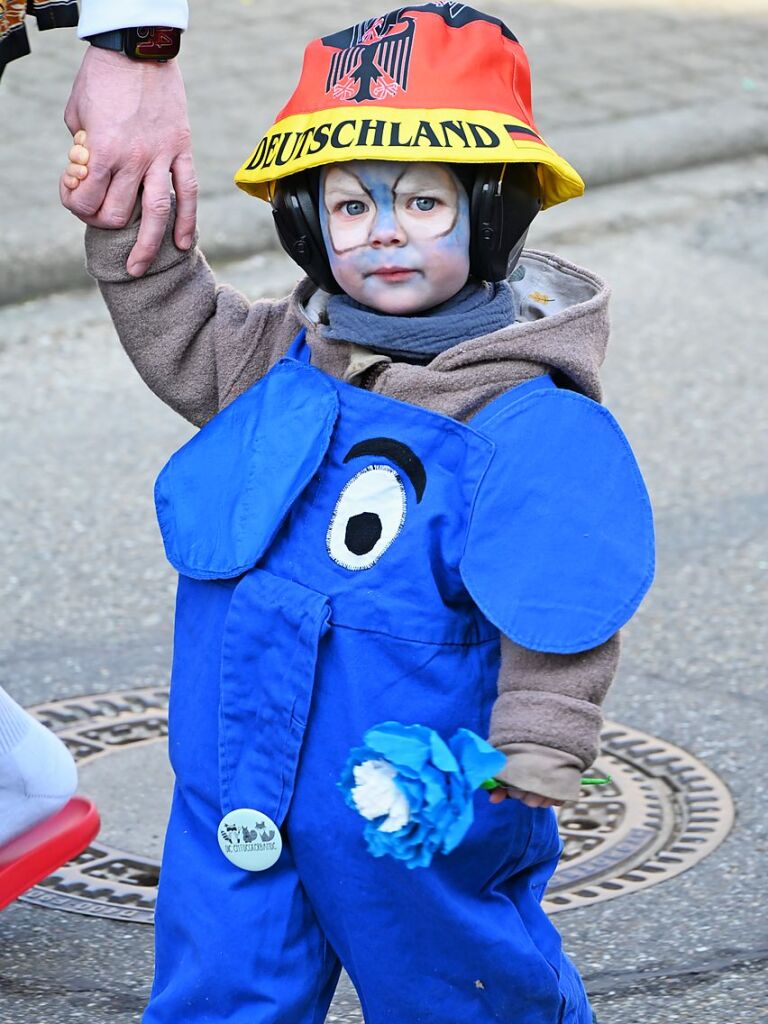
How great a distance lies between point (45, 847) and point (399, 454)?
1.13 metres

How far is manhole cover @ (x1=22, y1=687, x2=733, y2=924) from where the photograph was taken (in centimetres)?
325

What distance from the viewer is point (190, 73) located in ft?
27.1

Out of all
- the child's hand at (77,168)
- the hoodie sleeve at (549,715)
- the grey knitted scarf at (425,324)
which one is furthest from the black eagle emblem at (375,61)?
the hoodie sleeve at (549,715)

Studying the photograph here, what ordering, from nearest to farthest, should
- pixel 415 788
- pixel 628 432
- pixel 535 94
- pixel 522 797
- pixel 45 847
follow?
pixel 415 788 → pixel 522 797 → pixel 45 847 → pixel 628 432 → pixel 535 94

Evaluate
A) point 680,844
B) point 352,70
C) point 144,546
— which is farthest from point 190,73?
point 352,70

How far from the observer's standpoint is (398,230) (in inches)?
91.0

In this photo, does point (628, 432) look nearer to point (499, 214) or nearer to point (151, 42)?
point (151, 42)

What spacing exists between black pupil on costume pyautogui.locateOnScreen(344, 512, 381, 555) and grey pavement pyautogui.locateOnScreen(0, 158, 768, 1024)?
92 cm

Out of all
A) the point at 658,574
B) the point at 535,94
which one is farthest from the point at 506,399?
the point at 535,94

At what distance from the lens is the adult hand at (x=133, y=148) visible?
8.30 ft

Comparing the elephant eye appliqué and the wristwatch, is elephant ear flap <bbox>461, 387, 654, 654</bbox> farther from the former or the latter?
the wristwatch

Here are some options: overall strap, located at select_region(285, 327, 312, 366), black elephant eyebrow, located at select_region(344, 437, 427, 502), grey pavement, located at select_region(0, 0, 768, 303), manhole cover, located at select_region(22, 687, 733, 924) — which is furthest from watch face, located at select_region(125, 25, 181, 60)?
grey pavement, located at select_region(0, 0, 768, 303)

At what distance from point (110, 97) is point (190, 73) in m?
5.82

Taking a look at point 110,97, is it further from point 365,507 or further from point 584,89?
point 584,89
